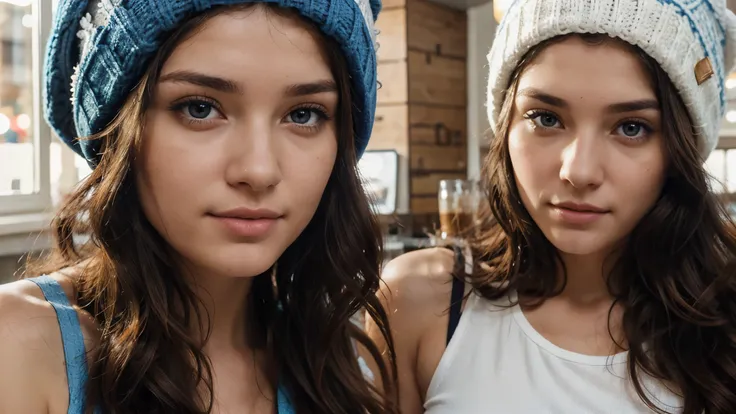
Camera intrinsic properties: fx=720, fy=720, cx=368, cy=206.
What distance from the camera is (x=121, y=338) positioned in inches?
34.8

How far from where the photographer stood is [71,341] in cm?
87

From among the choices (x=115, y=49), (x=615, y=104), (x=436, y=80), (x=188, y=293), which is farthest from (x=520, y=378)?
(x=436, y=80)

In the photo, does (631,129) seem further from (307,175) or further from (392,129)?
(392,129)

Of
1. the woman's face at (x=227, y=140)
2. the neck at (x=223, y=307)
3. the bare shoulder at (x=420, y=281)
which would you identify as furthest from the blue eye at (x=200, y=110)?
the bare shoulder at (x=420, y=281)

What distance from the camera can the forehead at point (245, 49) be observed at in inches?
34.2

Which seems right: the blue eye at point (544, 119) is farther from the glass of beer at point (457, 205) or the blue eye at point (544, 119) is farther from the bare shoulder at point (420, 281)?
the glass of beer at point (457, 205)

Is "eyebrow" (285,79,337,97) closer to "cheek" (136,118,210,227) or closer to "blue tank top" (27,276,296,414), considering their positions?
"cheek" (136,118,210,227)

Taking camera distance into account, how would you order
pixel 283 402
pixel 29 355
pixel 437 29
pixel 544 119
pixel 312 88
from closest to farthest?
1. pixel 29 355
2. pixel 312 88
3. pixel 283 402
4. pixel 544 119
5. pixel 437 29

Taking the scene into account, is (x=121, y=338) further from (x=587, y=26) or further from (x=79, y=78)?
(x=587, y=26)

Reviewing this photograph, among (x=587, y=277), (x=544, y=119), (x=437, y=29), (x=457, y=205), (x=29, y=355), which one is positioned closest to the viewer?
(x=29, y=355)

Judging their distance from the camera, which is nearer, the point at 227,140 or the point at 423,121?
the point at 227,140

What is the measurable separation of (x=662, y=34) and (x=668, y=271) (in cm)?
40

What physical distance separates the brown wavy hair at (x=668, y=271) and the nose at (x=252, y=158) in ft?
1.68

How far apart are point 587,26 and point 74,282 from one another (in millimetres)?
841
